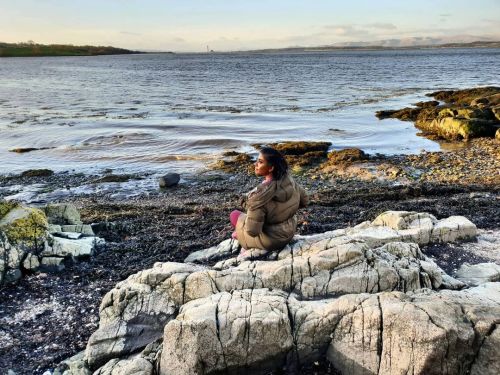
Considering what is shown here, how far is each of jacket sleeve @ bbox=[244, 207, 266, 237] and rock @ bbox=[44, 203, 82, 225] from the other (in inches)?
296

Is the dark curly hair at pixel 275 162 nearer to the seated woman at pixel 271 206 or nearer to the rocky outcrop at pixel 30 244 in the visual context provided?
the seated woman at pixel 271 206

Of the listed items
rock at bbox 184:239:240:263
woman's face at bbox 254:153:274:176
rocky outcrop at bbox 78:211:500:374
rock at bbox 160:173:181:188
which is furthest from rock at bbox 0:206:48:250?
rock at bbox 160:173:181:188

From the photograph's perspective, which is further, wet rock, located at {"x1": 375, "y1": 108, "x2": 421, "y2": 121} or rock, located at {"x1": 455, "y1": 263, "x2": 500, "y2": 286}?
wet rock, located at {"x1": 375, "y1": 108, "x2": 421, "y2": 121}

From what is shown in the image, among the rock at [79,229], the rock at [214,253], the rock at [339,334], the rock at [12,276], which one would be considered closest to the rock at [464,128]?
the rock at [214,253]

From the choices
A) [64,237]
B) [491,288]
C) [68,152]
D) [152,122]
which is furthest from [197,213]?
[152,122]

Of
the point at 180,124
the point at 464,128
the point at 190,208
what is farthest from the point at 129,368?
the point at 180,124

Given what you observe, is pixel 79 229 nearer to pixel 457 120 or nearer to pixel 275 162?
pixel 275 162

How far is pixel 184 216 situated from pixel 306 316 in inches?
354

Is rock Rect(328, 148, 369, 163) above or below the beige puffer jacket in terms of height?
below

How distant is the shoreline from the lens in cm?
850

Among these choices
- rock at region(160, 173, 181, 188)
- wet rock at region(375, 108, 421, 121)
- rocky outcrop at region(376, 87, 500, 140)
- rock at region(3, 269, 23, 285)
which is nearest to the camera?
rock at region(3, 269, 23, 285)

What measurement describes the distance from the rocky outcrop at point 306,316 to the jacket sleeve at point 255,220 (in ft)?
1.92

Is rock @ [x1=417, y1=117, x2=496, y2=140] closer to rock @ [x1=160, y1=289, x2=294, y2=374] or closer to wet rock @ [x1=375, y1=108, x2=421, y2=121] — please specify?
wet rock @ [x1=375, y1=108, x2=421, y2=121]

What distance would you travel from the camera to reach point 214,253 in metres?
10.6
